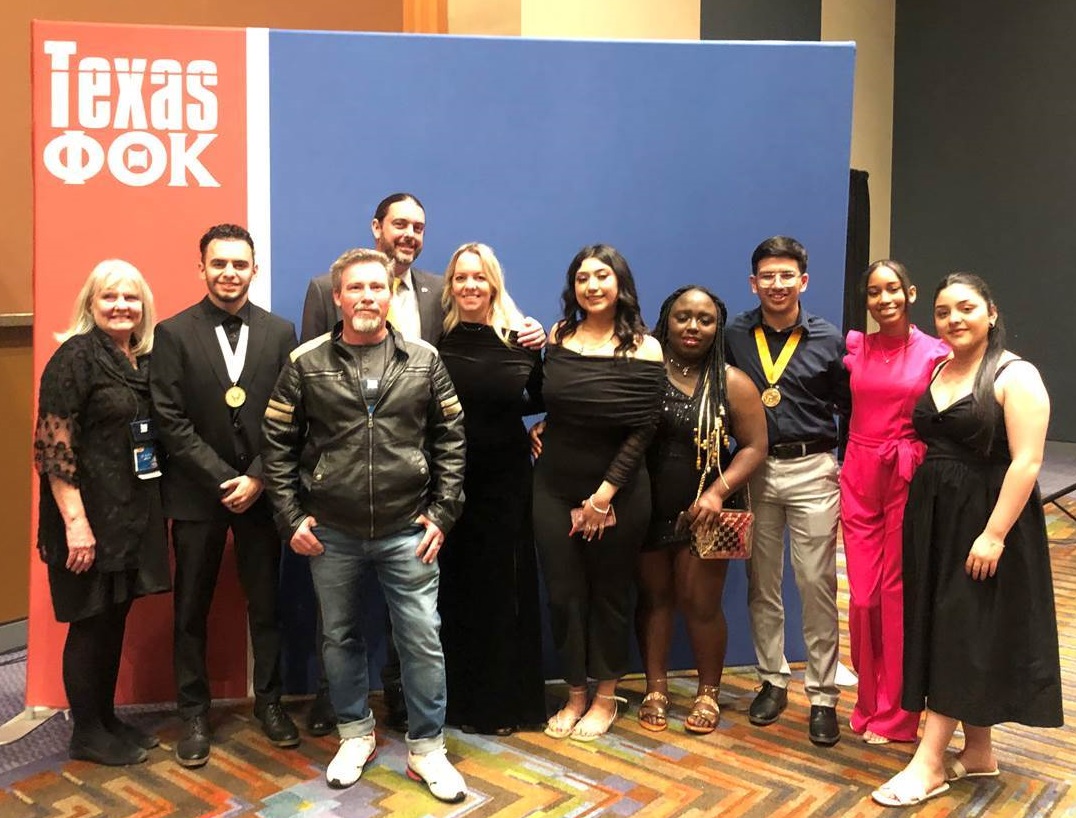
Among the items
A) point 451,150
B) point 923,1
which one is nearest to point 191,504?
point 451,150

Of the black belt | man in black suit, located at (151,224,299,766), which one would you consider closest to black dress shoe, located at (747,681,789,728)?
the black belt

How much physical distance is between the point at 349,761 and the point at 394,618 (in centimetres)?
47

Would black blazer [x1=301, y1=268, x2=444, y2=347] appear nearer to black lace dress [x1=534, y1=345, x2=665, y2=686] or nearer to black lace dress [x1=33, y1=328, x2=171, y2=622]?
black lace dress [x1=534, y1=345, x2=665, y2=686]

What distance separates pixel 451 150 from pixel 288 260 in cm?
70

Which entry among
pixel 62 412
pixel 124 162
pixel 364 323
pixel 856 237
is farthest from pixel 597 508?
pixel 856 237

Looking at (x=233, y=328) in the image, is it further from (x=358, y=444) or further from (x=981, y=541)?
(x=981, y=541)

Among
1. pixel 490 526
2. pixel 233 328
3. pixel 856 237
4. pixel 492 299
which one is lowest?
pixel 490 526

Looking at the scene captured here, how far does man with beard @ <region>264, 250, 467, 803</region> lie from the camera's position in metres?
2.81

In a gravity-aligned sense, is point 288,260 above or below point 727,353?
above

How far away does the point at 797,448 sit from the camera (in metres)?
3.29

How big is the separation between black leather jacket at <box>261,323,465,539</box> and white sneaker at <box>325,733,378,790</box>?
72 cm

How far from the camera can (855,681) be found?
384 cm

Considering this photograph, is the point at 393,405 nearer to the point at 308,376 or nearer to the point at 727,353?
the point at 308,376

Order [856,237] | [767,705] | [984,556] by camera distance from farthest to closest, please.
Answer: [856,237]
[767,705]
[984,556]
